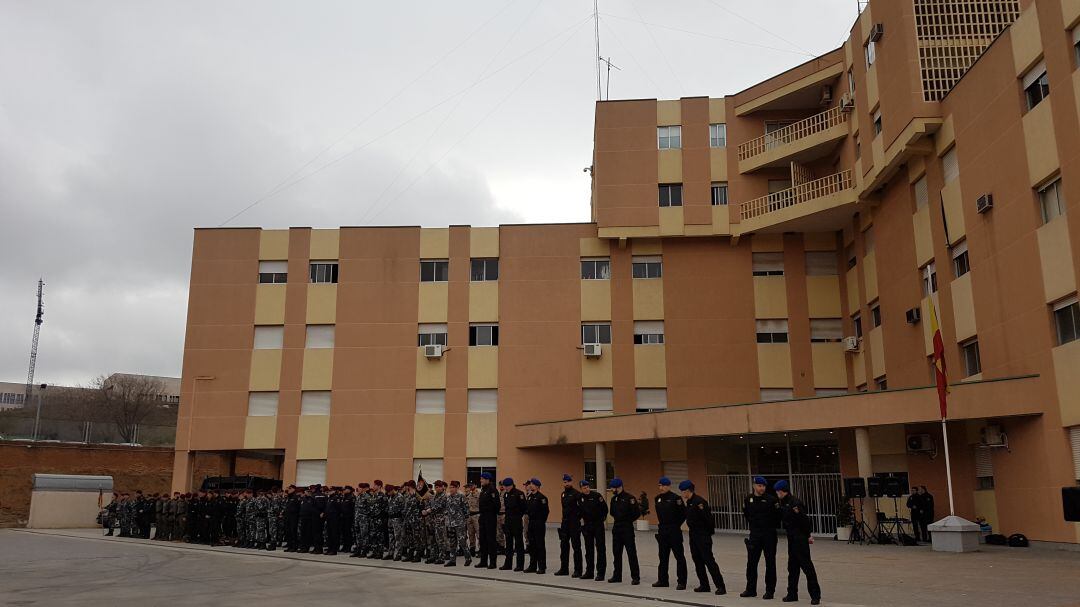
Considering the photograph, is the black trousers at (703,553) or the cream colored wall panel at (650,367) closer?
the black trousers at (703,553)

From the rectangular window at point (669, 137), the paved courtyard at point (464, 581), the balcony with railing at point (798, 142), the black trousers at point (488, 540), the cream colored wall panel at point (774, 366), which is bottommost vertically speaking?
the paved courtyard at point (464, 581)

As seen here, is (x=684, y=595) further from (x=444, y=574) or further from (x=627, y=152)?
(x=627, y=152)

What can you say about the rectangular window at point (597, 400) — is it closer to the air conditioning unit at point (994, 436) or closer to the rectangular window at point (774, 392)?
the rectangular window at point (774, 392)

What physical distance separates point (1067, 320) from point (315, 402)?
28.5 meters

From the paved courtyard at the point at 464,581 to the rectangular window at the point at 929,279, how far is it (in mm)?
9687

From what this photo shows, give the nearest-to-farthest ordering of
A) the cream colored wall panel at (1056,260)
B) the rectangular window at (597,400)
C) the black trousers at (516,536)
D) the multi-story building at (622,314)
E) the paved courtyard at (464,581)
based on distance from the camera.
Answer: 1. the paved courtyard at (464,581)
2. the black trousers at (516,536)
3. the cream colored wall panel at (1056,260)
4. the multi-story building at (622,314)
5. the rectangular window at (597,400)

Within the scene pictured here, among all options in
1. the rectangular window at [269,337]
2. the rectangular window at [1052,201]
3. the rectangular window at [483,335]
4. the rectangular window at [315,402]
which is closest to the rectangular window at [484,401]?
the rectangular window at [483,335]

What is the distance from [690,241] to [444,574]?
2385 cm

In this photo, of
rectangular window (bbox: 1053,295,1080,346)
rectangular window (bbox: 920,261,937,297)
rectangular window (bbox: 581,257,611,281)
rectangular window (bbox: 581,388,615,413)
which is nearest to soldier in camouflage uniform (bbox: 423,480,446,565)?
rectangular window (bbox: 1053,295,1080,346)

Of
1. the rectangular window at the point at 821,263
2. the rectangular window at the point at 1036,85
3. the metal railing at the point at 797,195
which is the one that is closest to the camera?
the rectangular window at the point at 1036,85

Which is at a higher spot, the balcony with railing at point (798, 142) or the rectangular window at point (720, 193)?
the balcony with railing at point (798, 142)

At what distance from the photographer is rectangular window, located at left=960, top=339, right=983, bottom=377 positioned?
2517cm

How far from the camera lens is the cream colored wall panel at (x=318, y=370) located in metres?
37.2

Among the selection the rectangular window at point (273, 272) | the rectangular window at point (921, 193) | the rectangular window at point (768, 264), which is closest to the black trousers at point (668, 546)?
the rectangular window at point (921, 193)
